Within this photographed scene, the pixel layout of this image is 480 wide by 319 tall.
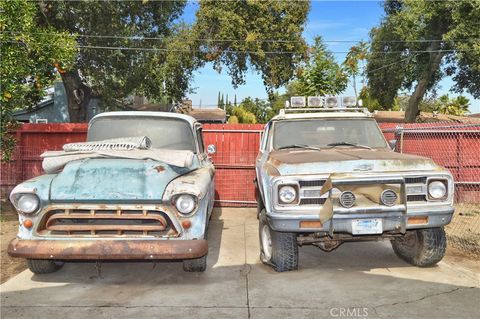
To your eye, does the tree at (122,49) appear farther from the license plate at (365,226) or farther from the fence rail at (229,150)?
the license plate at (365,226)

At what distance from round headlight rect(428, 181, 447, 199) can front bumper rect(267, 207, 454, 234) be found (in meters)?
0.16

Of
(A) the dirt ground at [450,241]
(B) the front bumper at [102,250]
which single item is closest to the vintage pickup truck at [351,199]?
(B) the front bumper at [102,250]

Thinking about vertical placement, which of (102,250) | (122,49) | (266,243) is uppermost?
(122,49)

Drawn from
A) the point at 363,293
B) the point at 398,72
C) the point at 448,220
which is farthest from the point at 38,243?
the point at 398,72

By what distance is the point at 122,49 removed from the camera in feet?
60.9

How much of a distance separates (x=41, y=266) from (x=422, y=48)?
21.7 m

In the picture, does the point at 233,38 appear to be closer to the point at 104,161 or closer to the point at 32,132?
the point at 32,132

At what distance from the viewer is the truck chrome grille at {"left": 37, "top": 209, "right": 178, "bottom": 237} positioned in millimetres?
4562

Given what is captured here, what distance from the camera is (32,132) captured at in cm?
1034

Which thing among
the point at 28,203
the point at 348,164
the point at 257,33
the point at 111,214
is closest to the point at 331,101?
the point at 348,164

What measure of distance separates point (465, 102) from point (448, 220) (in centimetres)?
4533

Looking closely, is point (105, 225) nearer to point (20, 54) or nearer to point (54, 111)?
point (20, 54)

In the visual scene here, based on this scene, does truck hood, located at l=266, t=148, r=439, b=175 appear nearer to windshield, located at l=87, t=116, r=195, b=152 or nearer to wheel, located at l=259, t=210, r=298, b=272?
wheel, located at l=259, t=210, r=298, b=272

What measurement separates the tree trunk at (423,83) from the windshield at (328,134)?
17825 millimetres
